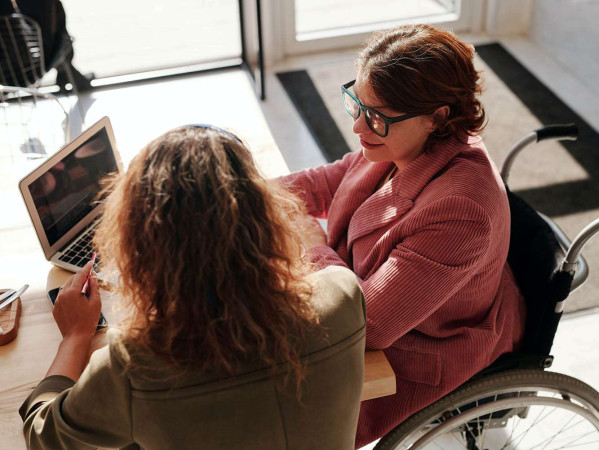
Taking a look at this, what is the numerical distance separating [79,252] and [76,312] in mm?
274

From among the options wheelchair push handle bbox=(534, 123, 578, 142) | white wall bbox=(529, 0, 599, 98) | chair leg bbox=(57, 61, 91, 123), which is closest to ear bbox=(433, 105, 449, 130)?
wheelchair push handle bbox=(534, 123, 578, 142)

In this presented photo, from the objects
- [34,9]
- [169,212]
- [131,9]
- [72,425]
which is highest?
[169,212]

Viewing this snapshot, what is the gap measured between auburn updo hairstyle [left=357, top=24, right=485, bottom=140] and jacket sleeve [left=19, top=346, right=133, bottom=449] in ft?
2.60

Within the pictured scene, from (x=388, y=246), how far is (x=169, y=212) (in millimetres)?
655

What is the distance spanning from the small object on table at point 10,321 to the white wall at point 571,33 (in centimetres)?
321

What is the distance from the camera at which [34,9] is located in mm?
3092

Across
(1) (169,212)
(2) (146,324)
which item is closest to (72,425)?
(2) (146,324)

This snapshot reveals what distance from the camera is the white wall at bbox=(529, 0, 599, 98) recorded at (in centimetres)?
365

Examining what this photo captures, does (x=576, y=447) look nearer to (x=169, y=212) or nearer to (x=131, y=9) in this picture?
(x=169, y=212)

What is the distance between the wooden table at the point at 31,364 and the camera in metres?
1.27

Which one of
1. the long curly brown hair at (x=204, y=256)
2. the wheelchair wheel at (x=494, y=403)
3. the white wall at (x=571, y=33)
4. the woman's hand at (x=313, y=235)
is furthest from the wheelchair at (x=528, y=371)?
the white wall at (x=571, y=33)

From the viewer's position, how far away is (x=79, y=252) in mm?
1624

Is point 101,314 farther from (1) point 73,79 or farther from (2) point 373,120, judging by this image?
(1) point 73,79

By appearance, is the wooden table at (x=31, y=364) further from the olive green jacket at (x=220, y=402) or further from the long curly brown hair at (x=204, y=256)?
the long curly brown hair at (x=204, y=256)
